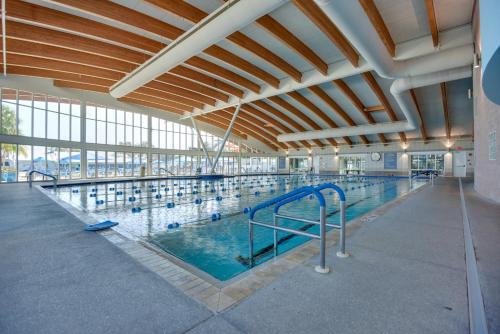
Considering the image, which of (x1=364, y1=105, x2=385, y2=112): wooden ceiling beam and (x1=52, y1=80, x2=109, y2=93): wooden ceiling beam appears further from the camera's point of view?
(x1=364, y1=105, x2=385, y2=112): wooden ceiling beam

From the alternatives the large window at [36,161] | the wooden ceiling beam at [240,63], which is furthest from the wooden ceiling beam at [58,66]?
the wooden ceiling beam at [240,63]

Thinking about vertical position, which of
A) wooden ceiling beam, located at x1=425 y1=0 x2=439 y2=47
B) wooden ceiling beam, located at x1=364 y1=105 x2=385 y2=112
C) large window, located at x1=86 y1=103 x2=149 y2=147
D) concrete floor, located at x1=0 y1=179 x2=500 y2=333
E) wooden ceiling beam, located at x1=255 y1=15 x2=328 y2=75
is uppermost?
wooden ceiling beam, located at x1=255 y1=15 x2=328 y2=75

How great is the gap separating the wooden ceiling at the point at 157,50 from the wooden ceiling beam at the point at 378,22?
2cm

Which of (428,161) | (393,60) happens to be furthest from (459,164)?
(393,60)

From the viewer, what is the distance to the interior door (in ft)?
64.6

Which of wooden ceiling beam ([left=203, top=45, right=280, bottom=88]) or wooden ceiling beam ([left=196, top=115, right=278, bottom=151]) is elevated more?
wooden ceiling beam ([left=203, top=45, right=280, bottom=88])

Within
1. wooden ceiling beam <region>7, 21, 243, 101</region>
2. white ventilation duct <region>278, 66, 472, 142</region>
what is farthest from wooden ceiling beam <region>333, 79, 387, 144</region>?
wooden ceiling beam <region>7, 21, 243, 101</region>

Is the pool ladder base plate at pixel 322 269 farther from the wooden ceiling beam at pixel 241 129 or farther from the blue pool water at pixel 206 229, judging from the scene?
the wooden ceiling beam at pixel 241 129

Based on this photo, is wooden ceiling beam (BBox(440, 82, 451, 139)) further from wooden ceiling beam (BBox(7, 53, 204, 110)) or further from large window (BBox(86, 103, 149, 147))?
large window (BBox(86, 103, 149, 147))

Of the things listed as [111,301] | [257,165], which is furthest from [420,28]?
[257,165]

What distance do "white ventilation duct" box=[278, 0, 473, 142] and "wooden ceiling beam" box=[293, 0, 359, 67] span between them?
146cm

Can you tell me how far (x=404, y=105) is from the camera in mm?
11805

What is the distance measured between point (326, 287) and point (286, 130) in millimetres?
21505

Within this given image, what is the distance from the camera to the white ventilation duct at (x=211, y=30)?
559cm
